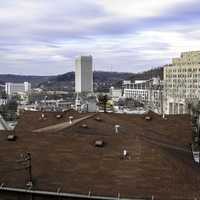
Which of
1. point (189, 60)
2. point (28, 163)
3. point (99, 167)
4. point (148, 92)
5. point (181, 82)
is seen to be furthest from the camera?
point (148, 92)

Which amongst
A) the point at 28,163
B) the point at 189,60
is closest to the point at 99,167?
the point at 28,163

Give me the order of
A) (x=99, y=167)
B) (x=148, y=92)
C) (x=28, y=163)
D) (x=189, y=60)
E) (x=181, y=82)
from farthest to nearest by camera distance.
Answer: (x=148, y=92), (x=189, y=60), (x=181, y=82), (x=28, y=163), (x=99, y=167)

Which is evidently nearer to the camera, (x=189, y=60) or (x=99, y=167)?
(x=99, y=167)

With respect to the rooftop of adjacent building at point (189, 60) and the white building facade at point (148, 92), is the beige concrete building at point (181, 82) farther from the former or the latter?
the white building facade at point (148, 92)

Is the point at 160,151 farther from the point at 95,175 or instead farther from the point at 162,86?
the point at 162,86

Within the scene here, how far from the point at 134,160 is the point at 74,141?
287 centimetres

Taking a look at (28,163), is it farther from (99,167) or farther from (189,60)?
(189,60)

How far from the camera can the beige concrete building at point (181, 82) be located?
122 metres

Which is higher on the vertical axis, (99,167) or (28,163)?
(28,163)

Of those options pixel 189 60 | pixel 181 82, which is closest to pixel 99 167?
pixel 181 82

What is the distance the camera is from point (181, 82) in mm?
127188

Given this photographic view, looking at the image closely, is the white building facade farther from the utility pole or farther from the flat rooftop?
the utility pole

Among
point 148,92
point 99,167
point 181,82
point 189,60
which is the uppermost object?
point 189,60

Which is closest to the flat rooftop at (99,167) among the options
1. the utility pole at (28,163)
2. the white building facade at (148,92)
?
the utility pole at (28,163)
